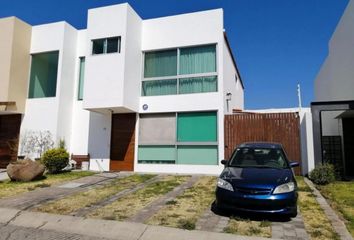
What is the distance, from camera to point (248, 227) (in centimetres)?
585

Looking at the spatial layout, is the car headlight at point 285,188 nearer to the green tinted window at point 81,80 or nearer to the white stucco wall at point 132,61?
the white stucco wall at point 132,61

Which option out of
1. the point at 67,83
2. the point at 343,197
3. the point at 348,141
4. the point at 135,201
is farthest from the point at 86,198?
the point at 348,141

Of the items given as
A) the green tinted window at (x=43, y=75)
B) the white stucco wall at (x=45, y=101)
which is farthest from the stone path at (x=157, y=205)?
the green tinted window at (x=43, y=75)

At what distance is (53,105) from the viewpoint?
49.3ft

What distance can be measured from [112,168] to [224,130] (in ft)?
18.9

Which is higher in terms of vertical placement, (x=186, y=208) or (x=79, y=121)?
(x=79, y=121)

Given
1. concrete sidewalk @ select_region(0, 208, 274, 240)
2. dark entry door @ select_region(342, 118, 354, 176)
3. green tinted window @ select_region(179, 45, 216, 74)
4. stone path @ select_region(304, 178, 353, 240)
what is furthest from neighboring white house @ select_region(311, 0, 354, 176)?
concrete sidewalk @ select_region(0, 208, 274, 240)

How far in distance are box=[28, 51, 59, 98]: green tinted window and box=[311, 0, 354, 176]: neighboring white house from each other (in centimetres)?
1262

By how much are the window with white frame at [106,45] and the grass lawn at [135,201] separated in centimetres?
648

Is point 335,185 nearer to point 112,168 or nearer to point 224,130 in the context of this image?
point 224,130

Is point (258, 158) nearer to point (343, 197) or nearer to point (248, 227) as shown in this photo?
point (248, 227)

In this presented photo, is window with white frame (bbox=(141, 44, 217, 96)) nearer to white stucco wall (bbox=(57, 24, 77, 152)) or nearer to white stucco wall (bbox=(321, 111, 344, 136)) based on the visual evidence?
white stucco wall (bbox=(57, 24, 77, 152))

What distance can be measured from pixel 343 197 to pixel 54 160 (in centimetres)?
1117

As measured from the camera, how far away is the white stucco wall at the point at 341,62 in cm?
1400
